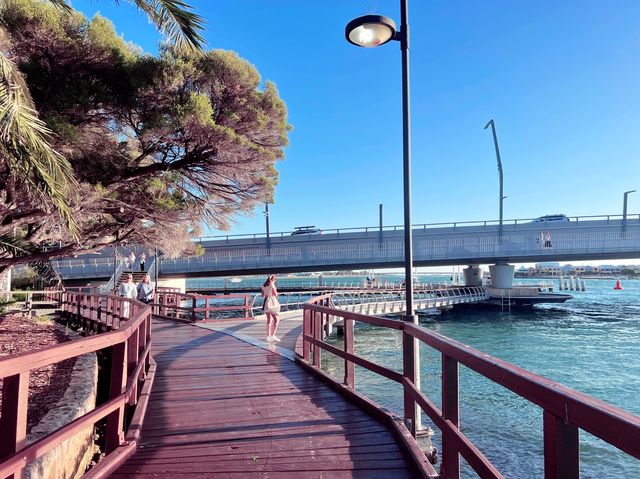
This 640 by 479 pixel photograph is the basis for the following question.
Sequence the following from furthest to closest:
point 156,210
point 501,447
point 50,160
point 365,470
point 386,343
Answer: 1. point 386,343
2. point 156,210
3. point 501,447
4. point 50,160
5. point 365,470

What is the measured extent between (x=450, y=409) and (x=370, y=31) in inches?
174

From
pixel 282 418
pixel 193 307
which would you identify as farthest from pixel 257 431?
pixel 193 307

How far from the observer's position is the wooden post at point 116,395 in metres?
3.85

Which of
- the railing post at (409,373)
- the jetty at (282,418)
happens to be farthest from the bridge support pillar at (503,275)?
the railing post at (409,373)

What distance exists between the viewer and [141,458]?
3781 millimetres

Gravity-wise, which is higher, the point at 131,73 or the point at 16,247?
the point at 131,73

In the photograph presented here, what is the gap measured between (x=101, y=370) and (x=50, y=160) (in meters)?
6.63

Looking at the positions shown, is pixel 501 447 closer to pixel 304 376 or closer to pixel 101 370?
pixel 304 376

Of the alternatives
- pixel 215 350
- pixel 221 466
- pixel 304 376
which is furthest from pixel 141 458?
pixel 215 350

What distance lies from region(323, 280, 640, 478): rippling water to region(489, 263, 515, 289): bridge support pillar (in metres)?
11.0

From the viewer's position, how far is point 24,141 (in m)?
5.89

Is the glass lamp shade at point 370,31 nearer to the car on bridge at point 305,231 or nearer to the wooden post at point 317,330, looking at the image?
the wooden post at point 317,330

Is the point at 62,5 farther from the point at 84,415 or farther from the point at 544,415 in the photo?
the point at 544,415

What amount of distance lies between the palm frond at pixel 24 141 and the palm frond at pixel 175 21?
9.36 feet
